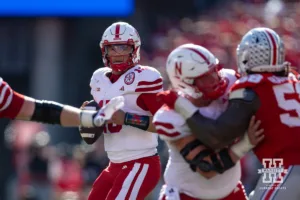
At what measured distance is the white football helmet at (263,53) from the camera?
17.2 feet

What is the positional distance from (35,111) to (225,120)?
117 centimetres

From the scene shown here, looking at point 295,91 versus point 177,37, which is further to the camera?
point 177,37

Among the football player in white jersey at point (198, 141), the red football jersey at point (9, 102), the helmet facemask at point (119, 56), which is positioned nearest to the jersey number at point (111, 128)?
the helmet facemask at point (119, 56)

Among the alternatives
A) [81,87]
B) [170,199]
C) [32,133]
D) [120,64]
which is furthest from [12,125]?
[170,199]

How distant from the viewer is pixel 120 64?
21.0 feet

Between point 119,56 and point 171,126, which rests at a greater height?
point 119,56

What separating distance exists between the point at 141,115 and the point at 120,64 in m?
0.38

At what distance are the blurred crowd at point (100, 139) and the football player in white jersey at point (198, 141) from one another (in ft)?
20.2

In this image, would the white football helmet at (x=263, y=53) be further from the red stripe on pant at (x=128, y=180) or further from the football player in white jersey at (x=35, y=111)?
the red stripe on pant at (x=128, y=180)

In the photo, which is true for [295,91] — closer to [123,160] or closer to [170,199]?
[170,199]

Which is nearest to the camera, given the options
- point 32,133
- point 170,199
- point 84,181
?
point 170,199

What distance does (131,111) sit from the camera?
6340 millimetres

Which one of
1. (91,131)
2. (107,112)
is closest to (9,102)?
(107,112)

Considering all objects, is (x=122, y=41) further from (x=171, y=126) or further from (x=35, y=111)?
(x=171, y=126)
